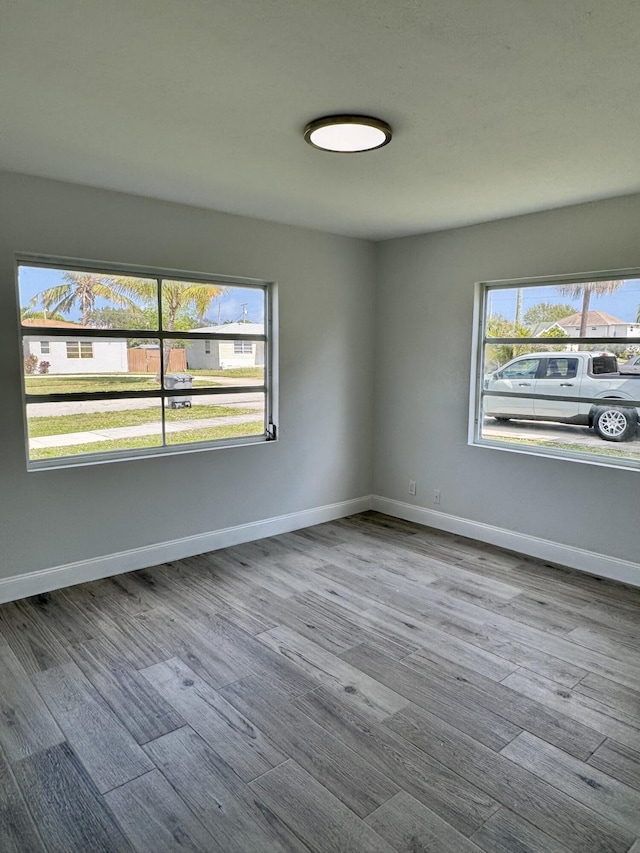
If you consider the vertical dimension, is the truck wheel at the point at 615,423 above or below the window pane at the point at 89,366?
below

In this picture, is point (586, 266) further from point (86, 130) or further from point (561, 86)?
point (86, 130)

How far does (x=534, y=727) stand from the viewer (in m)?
2.28

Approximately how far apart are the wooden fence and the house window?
26cm

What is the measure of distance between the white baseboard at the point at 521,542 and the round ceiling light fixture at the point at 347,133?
300 cm

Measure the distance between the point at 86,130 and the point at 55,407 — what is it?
1.70m

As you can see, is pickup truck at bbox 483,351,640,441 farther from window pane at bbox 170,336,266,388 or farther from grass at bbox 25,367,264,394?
grass at bbox 25,367,264,394

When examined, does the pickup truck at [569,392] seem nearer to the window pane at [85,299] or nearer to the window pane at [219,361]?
the window pane at [219,361]

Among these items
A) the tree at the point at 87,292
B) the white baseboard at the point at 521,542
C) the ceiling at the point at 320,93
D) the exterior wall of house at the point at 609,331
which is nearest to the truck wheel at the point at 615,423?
the exterior wall of house at the point at 609,331

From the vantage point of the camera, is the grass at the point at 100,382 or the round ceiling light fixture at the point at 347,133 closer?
the round ceiling light fixture at the point at 347,133

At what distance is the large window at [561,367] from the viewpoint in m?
3.69

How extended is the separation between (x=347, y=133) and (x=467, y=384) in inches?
100

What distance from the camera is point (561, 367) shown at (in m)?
4.01

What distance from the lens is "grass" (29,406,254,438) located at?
3.48 m

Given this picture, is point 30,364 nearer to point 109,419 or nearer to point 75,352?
point 75,352
